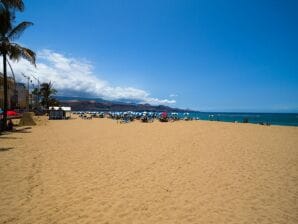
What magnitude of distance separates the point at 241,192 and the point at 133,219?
2.84m

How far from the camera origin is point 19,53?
15062 mm

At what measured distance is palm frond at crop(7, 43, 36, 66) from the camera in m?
14.9

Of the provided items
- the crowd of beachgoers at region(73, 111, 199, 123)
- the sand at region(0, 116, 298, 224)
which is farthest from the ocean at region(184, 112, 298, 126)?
the sand at region(0, 116, 298, 224)

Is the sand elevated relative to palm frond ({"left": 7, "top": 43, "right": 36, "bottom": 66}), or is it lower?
lower

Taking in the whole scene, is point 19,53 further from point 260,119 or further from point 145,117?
point 260,119

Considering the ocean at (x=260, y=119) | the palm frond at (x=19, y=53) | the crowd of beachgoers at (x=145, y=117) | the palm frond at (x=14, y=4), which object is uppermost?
the palm frond at (x=14, y=4)

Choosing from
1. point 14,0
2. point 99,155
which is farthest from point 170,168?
point 14,0

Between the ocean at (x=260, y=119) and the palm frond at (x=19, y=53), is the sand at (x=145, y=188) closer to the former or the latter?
the palm frond at (x=19, y=53)

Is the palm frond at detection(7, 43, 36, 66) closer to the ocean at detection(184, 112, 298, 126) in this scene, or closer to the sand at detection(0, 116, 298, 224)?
the sand at detection(0, 116, 298, 224)

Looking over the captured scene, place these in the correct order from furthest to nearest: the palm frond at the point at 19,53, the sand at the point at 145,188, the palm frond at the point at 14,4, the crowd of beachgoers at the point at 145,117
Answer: the crowd of beachgoers at the point at 145,117 → the palm frond at the point at 19,53 → the palm frond at the point at 14,4 → the sand at the point at 145,188

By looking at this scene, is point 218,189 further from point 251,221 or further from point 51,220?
point 51,220

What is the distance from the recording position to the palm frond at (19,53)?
14.9 m

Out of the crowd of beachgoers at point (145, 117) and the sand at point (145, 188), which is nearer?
the sand at point (145, 188)

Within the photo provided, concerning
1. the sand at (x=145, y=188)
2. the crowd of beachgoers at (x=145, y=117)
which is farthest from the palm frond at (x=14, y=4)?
the crowd of beachgoers at (x=145, y=117)
